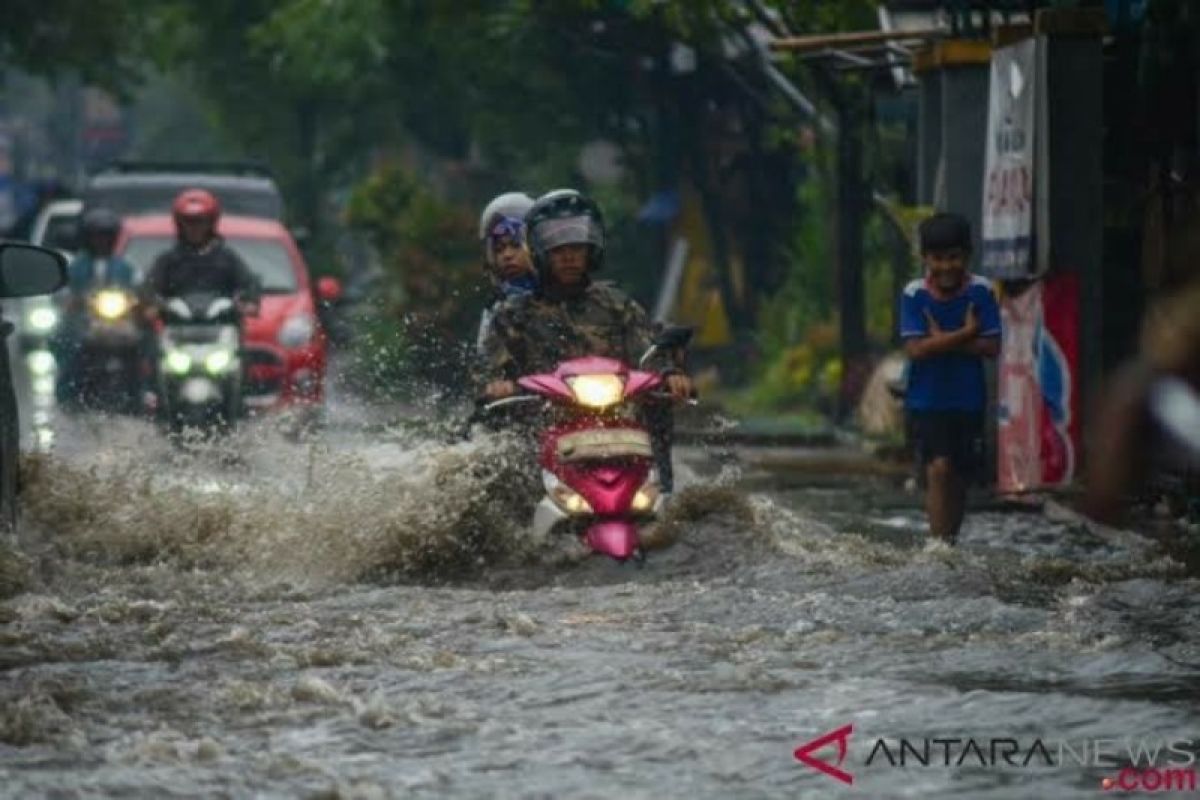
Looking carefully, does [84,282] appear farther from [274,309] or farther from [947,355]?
[947,355]

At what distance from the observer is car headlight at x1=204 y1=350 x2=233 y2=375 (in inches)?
850

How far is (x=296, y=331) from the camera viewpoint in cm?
2588

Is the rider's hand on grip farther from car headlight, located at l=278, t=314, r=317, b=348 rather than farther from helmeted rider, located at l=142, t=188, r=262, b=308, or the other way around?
car headlight, located at l=278, t=314, r=317, b=348

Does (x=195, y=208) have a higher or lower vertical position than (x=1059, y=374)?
higher

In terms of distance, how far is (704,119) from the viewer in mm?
Answer: 40906

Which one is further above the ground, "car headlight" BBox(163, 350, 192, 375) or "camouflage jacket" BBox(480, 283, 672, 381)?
"camouflage jacket" BBox(480, 283, 672, 381)

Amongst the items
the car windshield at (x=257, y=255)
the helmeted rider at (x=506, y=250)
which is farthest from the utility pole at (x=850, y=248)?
the helmeted rider at (x=506, y=250)

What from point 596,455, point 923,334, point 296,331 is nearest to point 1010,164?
point 923,334

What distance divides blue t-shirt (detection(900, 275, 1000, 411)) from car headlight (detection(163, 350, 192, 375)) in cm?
788

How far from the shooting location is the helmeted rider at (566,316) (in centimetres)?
1369

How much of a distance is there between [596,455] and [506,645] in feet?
6.93

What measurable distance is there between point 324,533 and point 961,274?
300 cm

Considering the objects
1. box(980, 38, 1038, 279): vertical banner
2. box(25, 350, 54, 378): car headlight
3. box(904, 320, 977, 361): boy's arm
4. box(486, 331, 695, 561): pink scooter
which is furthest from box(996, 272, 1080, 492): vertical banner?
box(25, 350, 54, 378): car headlight

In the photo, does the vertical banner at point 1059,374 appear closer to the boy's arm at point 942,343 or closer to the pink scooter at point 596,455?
the boy's arm at point 942,343
